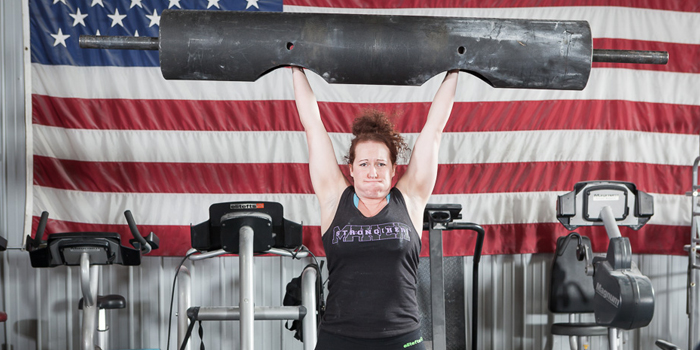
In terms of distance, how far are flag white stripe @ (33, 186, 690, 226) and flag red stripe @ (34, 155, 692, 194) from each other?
0.04 m

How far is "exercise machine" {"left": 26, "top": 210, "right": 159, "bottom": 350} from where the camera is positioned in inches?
130

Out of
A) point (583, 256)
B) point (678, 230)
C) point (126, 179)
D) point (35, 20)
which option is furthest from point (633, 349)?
point (35, 20)

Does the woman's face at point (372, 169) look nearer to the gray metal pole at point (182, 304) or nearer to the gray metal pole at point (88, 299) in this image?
the gray metal pole at point (182, 304)

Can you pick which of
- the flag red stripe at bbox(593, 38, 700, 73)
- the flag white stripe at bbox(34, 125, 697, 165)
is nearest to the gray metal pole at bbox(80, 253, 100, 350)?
the flag white stripe at bbox(34, 125, 697, 165)

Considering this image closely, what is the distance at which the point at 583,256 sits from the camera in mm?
3496

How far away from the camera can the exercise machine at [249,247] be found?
9.62ft

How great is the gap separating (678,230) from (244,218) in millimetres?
3007

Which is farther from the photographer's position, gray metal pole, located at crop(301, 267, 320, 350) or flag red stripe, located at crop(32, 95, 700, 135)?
flag red stripe, located at crop(32, 95, 700, 135)

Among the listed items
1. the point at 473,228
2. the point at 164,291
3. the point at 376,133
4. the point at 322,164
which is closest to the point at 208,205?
the point at 164,291

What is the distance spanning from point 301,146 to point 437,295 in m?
1.34

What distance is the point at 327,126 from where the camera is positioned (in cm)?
391

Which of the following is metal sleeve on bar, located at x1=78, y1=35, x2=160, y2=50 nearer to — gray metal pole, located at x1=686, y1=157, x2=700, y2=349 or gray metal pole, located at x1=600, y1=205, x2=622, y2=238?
gray metal pole, located at x1=600, y1=205, x2=622, y2=238

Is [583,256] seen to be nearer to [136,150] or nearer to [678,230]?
[678,230]

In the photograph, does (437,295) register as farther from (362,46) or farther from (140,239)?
(362,46)
